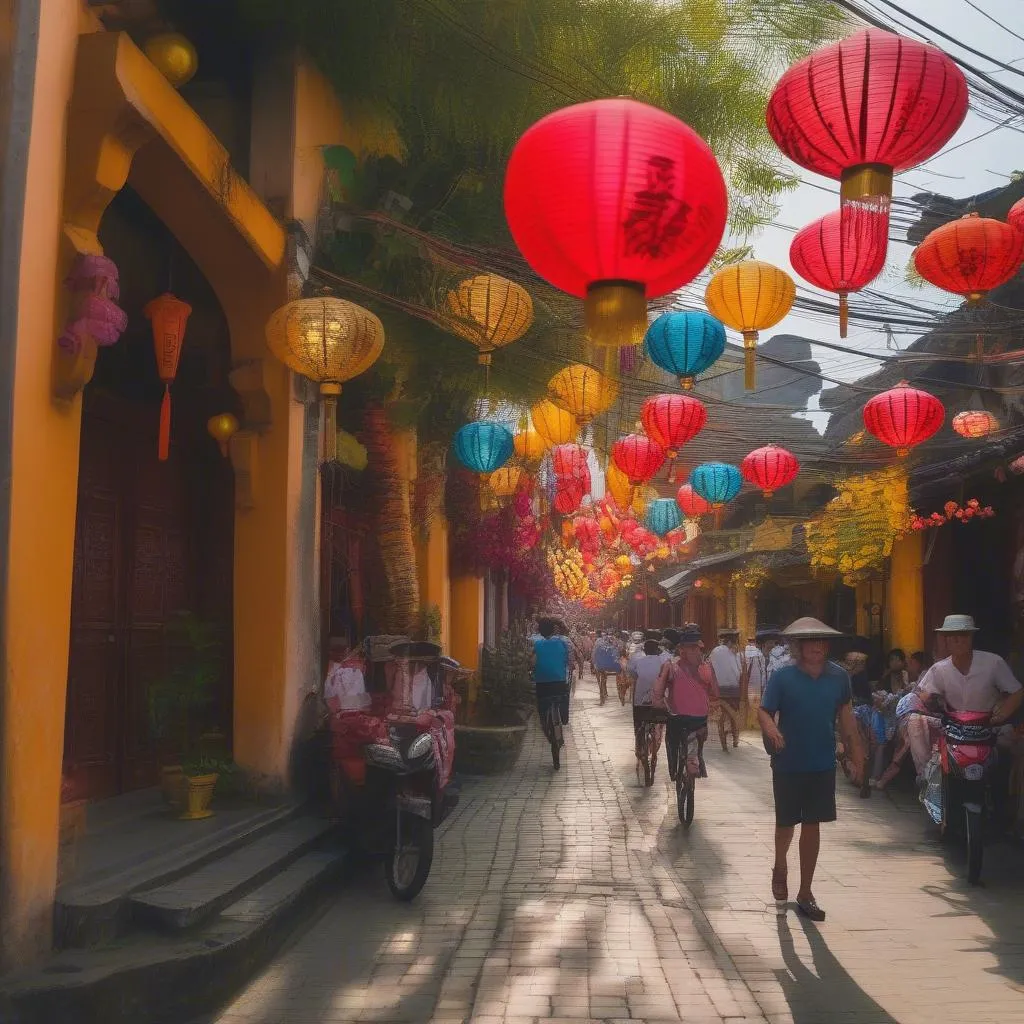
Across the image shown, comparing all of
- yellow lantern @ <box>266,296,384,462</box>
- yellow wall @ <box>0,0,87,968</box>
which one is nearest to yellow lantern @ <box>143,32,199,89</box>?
yellow wall @ <box>0,0,87,968</box>

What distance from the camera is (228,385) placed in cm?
943

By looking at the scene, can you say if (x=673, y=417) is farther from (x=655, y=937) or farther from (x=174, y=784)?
(x=174, y=784)

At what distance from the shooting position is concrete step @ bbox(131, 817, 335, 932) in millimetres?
5105

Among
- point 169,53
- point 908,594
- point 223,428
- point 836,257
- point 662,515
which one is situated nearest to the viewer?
point 169,53

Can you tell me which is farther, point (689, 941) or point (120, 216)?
point (120, 216)

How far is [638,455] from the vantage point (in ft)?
37.9

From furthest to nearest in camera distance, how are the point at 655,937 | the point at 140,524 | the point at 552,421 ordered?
the point at 552,421 < the point at 140,524 < the point at 655,937

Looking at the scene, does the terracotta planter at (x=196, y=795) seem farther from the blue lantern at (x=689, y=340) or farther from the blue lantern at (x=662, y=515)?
the blue lantern at (x=662, y=515)

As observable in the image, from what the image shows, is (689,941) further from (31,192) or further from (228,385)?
(228,385)

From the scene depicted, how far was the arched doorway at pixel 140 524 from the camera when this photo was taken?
781 cm

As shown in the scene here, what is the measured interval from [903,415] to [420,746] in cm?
562

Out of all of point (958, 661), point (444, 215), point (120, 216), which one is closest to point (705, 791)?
point (958, 661)

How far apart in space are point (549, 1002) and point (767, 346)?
50.4 metres

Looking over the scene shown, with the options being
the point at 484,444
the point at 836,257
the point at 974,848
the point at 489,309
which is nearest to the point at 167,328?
the point at 489,309
